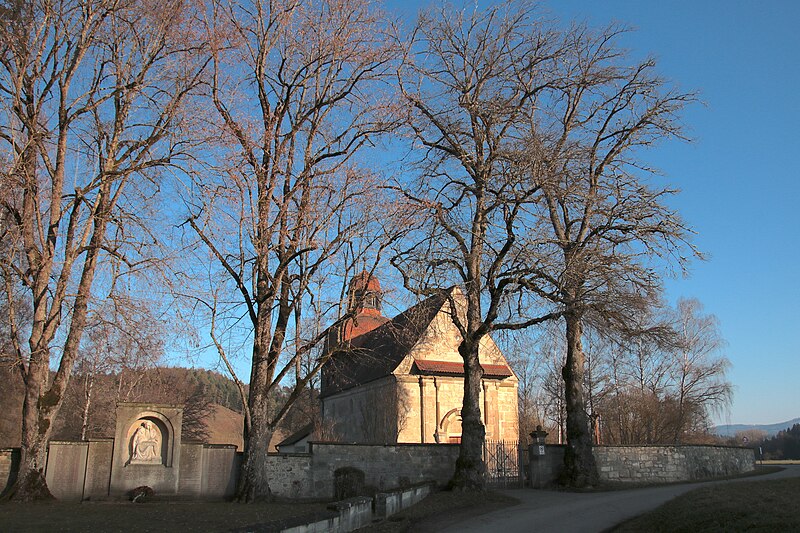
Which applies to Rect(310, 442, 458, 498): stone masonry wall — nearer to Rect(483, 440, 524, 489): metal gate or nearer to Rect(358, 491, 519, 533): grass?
Rect(358, 491, 519, 533): grass

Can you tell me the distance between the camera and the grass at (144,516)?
36.6 ft

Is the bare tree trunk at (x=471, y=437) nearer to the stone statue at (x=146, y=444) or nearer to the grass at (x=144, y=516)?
the grass at (x=144, y=516)

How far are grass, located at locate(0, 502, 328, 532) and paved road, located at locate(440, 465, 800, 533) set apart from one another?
3.57m

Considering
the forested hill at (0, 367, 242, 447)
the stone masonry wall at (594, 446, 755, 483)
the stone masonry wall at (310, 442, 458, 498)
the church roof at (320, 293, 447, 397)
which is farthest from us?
the church roof at (320, 293, 447, 397)

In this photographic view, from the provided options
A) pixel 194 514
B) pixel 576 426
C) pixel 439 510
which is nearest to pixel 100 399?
pixel 194 514

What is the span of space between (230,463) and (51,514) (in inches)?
238

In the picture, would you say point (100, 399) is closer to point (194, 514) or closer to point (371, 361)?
point (371, 361)

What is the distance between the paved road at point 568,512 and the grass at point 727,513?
1031 millimetres

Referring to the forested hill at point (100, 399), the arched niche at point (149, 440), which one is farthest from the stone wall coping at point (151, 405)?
the forested hill at point (100, 399)

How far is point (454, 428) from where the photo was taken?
3447 centimetres

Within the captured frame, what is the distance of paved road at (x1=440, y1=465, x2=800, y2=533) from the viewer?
486 inches

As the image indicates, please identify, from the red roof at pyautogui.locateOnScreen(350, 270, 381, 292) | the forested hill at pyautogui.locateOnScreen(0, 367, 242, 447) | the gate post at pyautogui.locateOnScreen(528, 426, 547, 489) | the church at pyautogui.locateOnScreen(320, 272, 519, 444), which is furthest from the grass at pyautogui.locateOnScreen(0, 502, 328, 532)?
the church at pyautogui.locateOnScreen(320, 272, 519, 444)

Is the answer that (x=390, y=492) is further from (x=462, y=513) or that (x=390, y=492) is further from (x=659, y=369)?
(x=659, y=369)

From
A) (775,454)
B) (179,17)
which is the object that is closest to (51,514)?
(179,17)
